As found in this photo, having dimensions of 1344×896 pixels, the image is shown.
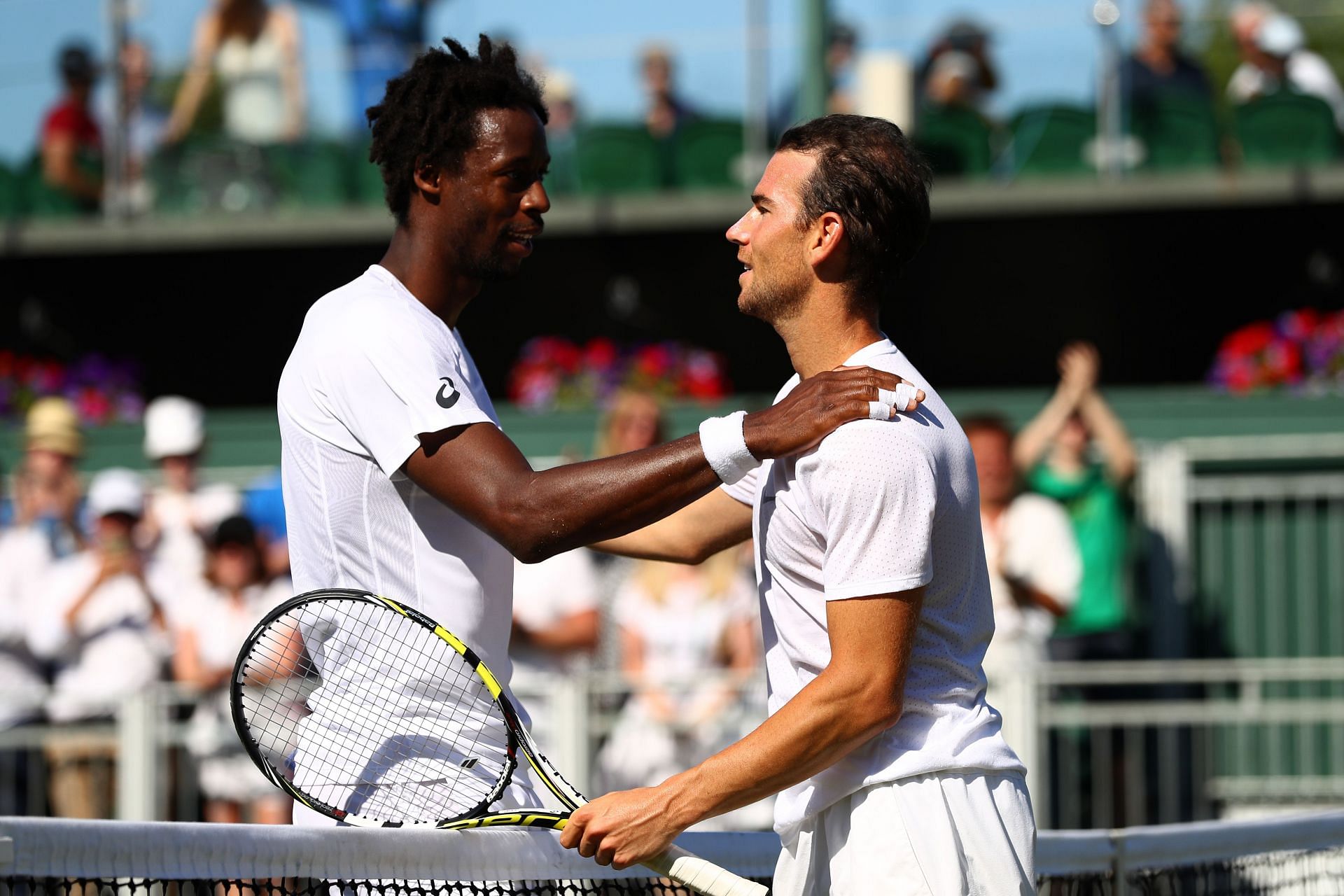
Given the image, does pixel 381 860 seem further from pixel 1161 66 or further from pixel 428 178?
pixel 1161 66

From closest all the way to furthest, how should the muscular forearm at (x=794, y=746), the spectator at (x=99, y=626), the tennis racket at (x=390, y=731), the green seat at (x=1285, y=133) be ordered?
the muscular forearm at (x=794, y=746) → the tennis racket at (x=390, y=731) → the spectator at (x=99, y=626) → the green seat at (x=1285, y=133)

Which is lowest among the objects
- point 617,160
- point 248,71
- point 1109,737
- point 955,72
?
point 1109,737

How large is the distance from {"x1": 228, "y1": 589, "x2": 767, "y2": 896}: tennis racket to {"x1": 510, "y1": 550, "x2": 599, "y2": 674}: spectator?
487 cm

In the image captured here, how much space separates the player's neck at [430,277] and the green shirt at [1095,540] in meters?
5.48

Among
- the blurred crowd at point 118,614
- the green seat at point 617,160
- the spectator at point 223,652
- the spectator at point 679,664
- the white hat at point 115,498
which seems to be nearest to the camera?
the spectator at point 223,652

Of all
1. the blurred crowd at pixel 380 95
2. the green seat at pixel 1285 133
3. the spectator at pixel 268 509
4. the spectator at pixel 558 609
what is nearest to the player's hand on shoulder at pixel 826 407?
the spectator at pixel 558 609

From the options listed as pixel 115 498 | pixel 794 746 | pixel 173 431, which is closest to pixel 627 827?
pixel 794 746

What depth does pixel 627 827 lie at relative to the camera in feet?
9.29

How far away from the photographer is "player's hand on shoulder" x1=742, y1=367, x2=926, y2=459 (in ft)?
9.25

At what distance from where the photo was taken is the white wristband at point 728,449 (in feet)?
9.76

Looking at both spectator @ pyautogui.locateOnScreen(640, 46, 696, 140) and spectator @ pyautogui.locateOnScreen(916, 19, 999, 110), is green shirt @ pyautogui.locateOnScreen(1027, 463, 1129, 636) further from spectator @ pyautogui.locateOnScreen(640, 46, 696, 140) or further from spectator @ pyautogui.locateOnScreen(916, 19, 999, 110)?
spectator @ pyautogui.locateOnScreen(640, 46, 696, 140)

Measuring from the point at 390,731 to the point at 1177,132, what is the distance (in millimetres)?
11102

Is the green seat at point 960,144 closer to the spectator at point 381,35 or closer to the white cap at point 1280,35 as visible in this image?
the white cap at point 1280,35

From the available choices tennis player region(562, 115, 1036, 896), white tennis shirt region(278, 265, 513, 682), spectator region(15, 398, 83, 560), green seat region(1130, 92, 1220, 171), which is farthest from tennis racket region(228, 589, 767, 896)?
green seat region(1130, 92, 1220, 171)
